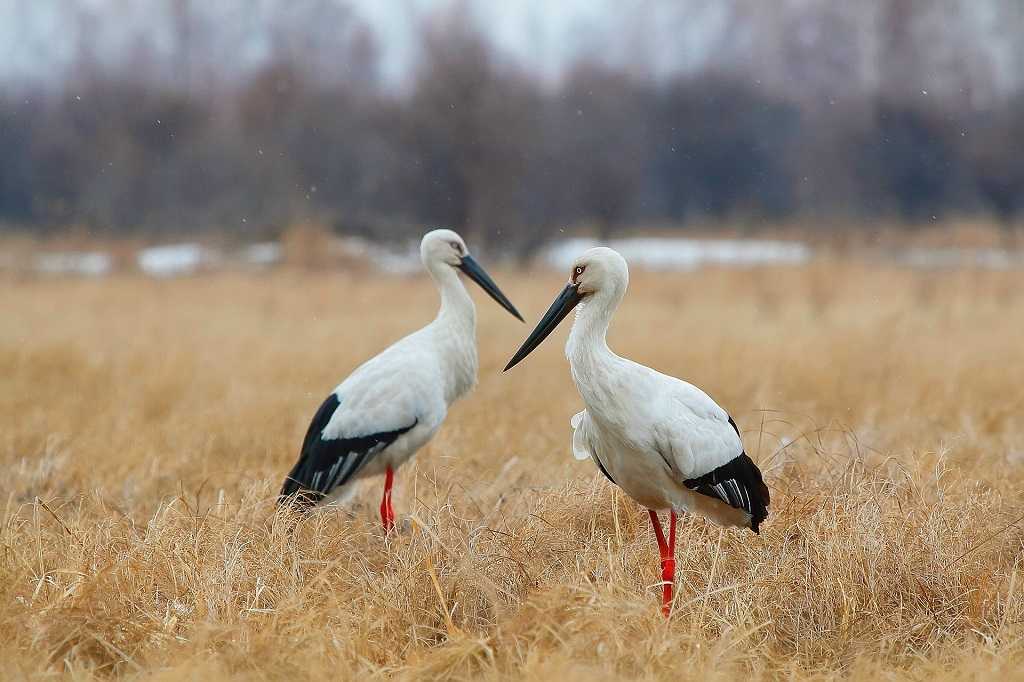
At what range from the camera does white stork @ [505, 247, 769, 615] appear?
11.0 ft

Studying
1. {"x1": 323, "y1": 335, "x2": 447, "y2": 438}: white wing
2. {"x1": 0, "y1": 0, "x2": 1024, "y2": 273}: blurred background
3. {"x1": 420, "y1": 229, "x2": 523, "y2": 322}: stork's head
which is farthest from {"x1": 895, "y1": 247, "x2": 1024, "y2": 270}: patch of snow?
{"x1": 323, "y1": 335, "x2": 447, "y2": 438}: white wing

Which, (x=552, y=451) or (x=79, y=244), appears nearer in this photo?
(x=552, y=451)

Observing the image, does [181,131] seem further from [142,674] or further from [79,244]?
[142,674]

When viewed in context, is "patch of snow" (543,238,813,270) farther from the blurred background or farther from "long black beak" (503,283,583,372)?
"long black beak" (503,283,583,372)

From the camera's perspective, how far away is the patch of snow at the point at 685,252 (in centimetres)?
1950

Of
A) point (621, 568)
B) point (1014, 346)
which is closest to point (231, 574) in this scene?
point (621, 568)

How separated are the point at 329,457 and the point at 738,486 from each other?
5.77ft

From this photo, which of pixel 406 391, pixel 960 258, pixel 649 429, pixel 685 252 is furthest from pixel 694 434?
pixel 685 252

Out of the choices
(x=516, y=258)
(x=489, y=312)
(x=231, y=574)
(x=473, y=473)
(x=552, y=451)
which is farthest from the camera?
(x=516, y=258)

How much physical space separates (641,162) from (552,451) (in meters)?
20.8

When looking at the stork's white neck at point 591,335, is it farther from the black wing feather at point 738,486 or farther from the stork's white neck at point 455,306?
the stork's white neck at point 455,306

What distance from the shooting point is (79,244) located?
19.8 metres

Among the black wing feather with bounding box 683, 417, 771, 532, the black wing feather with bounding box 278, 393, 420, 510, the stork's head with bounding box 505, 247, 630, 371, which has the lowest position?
the black wing feather with bounding box 278, 393, 420, 510

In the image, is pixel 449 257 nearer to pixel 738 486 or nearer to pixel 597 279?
pixel 597 279
